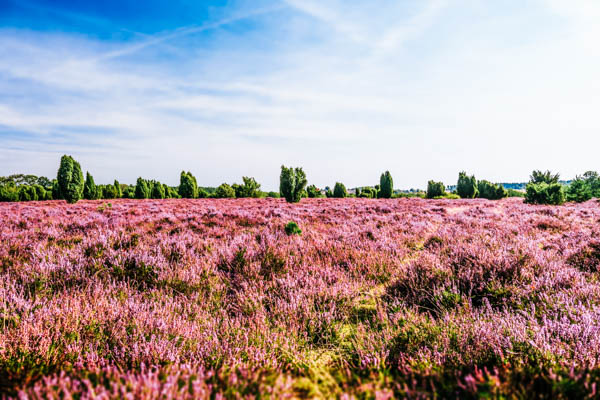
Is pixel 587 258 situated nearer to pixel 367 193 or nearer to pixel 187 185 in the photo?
pixel 187 185

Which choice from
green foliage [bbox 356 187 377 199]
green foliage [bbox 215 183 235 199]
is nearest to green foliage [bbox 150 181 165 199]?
green foliage [bbox 215 183 235 199]

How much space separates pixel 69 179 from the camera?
80.1ft

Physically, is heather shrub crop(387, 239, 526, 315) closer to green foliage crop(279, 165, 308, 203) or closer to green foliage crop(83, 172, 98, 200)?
green foliage crop(279, 165, 308, 203)

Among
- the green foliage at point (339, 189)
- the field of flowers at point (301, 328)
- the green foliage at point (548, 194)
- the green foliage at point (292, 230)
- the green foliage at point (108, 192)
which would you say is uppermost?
the green foliage at point (339, 189)

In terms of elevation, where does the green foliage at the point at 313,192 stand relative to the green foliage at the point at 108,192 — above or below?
above

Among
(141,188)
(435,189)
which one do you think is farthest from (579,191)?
(141,188)

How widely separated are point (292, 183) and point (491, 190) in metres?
37.3

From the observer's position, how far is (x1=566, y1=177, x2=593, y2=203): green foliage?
25.5 m

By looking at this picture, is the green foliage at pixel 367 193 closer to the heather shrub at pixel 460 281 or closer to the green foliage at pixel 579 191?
the green foliage at pixel 579 191

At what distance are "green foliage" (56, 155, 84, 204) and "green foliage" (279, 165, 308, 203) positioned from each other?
19348 mm

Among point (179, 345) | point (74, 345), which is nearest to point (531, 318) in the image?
point (179, 345)

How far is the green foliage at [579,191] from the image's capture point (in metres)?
25.5

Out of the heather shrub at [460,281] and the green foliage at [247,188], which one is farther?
the green foliage at [247,188]

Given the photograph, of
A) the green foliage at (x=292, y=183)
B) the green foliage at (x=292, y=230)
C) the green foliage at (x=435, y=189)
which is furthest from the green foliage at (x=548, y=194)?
the green foliage at (x=435, y=189)
